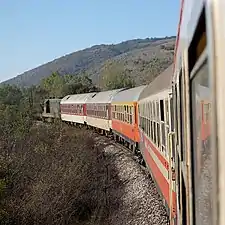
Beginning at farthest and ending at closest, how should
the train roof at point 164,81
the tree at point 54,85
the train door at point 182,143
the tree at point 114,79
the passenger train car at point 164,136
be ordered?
the tree at point 114,79 → the tree at point 54,85 → the train roof at point 164,81 → the passenger train car at point 164,136 → the train door at point 182,143

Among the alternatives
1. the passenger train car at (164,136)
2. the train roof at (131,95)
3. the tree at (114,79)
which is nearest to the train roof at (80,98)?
the train roof at (131,95)

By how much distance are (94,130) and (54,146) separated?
37.6 feet

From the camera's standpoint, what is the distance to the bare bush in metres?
14.5

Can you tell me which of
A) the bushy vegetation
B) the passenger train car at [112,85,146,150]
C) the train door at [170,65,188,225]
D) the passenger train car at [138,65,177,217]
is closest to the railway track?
the bushy vegetation

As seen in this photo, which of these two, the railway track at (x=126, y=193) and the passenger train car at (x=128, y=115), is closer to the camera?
the railway track at (x=126, y=193)

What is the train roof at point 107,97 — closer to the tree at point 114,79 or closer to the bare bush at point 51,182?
the bare bush at point 51,182

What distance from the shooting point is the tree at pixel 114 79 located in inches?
3105

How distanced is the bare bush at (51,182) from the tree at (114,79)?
53.4m

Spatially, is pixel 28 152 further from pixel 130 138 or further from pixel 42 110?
pixel 42 110

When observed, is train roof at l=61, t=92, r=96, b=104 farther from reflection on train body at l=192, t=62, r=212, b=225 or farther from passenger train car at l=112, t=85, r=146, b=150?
reflection on train body at l=192, t=62, r=212, b=225

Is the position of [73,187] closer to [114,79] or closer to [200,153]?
[200,153]

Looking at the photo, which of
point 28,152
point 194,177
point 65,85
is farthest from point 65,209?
point 65,85

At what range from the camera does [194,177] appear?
205 centimetres

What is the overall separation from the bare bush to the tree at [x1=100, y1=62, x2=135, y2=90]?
5343 cm
